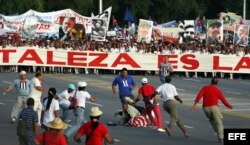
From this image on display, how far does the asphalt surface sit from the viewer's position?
2469 centimetres

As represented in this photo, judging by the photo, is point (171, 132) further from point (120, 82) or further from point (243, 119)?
point (243, 119)

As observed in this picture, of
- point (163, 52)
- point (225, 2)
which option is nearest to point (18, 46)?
point (163, 52)

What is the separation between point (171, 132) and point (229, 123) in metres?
2.96

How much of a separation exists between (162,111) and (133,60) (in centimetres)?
1948

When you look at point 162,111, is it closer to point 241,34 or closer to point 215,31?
point 241,34

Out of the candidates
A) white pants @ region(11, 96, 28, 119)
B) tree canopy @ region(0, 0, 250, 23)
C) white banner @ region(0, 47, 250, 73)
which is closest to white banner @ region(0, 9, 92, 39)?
white banner @ region(0, 47, 250, 73)

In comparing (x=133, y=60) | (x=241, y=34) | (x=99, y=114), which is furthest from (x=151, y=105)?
(x=241, y=34)

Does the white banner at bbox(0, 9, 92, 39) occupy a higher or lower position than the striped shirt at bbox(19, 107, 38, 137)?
higher

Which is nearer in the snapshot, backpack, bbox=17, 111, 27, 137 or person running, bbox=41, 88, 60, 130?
backpack, bbox=17, 111, 27, 137

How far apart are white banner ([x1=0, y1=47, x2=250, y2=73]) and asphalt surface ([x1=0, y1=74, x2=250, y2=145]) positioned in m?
1.59

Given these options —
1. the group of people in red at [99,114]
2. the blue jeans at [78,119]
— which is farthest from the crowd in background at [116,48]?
the blue jeans at [78,119]

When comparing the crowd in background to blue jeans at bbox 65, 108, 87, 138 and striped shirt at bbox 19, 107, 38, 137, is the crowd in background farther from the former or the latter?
striped shirt at bbox 19, 107, 38, 137

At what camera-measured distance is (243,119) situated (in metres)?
30.4

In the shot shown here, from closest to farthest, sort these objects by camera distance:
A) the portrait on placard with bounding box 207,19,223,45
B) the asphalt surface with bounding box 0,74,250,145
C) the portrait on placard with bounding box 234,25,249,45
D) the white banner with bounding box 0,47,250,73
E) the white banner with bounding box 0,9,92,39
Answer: the asphalt surface with bounding box 0,74,250,145 < the white banner with bounding box 0,47,250,73 < the white banner with bounding box 0,9,92,39 < the portrait on placard with bounding box 234,25,249,45 < the portrait on placard with bounding box 207,19,223,45
